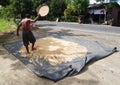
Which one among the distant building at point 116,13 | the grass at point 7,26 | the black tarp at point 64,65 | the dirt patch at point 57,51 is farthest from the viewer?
the distant building at point 116,13

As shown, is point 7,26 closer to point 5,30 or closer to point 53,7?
point 5,30

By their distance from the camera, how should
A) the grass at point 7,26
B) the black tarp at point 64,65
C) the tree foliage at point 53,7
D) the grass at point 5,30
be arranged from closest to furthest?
the black tarp at point 64,65 < the grass at point 5,30 < the grass at point 7,26 < the tree foliage at point 53,7

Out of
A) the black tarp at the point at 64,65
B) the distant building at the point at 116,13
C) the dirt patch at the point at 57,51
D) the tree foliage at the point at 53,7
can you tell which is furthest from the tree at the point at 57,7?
the black tarp at the point at 64,65

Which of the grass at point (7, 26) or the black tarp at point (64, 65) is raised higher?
the black tarp at point (64, 65)

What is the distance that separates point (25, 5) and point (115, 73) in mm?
44845

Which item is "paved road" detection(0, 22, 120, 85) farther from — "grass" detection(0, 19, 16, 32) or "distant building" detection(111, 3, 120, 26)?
"distant building" detection(111, 3, 120, 26)

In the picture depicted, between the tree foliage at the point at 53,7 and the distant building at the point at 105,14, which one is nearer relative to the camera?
the distant building at the point at 105,14

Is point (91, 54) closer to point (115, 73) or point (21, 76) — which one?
point (115, 73)

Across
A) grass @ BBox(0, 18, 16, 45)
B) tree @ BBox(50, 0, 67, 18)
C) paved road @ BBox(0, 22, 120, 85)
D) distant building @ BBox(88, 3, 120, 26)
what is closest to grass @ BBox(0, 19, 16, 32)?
grass @ BBox(0, 18, 16, 45)

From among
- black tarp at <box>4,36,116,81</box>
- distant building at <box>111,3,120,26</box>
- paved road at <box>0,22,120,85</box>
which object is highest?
black tarp at <box>4,36,116,81</box>

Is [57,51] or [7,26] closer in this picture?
[57,51]

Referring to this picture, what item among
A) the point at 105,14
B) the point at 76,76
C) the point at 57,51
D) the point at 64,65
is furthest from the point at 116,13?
the point at 76,76

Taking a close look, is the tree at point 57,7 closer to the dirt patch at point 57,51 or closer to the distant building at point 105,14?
the distant building at point 105,14

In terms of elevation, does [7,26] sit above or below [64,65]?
below
